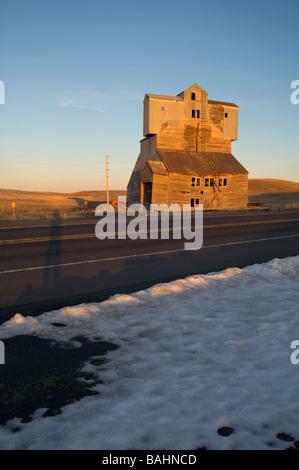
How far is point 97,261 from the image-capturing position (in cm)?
1034

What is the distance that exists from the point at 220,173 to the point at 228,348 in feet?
112

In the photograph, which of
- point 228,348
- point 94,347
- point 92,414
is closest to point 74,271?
point 94,347

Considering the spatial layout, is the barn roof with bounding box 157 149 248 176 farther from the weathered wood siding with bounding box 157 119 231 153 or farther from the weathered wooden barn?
the weathered wood siding with bounding box 157 119 231 153

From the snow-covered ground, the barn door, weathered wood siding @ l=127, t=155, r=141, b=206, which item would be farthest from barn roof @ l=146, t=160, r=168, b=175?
the snow-covered ground

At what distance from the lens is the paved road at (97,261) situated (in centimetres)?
723

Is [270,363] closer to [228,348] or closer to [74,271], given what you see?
[228,348]

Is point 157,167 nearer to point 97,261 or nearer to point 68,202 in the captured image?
point 97,261

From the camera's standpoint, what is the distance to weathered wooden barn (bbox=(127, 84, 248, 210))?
3531 cm

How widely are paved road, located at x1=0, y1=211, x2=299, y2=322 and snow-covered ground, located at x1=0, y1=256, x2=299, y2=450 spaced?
1.27 m

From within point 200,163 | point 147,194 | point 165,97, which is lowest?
point 147,194

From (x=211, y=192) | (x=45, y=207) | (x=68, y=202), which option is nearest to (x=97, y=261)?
(x=211, y=192)

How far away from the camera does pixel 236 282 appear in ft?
25.8

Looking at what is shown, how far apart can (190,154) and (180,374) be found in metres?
36.4
